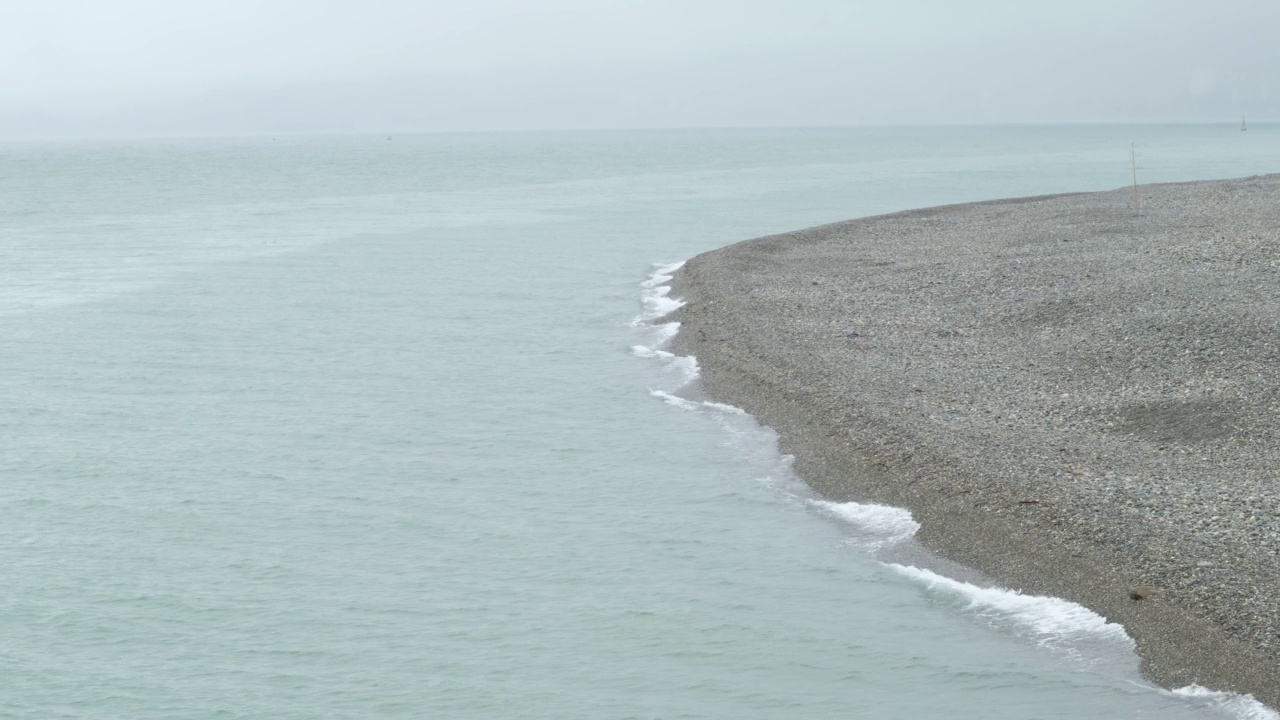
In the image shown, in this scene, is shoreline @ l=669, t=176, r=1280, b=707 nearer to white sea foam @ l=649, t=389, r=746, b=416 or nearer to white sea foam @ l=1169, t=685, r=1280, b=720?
white sea foam @ l=1169, t=685, r=1280, b=720

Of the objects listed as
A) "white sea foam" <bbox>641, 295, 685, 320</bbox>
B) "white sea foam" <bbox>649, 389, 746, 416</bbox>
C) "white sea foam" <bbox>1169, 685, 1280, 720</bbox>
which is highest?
"white sea foam" <bbox>641, 295, 685, 320</bbox>

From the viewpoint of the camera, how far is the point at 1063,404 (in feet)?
70.1

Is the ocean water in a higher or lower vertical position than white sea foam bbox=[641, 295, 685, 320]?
lower

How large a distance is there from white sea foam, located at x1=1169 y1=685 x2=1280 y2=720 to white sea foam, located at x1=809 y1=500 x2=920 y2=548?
16.8ft

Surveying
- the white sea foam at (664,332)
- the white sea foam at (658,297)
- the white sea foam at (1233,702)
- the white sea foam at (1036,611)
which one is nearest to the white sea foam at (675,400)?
the white sea foam at (664,332)

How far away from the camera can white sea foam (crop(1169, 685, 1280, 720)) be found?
11805 mm

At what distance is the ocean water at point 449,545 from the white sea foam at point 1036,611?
36 mm

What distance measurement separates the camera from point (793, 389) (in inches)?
966

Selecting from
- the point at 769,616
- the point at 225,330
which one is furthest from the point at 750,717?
the point at 225,330

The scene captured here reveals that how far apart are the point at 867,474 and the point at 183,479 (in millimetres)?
11200

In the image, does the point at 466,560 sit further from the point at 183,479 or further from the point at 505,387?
the point at 505,387

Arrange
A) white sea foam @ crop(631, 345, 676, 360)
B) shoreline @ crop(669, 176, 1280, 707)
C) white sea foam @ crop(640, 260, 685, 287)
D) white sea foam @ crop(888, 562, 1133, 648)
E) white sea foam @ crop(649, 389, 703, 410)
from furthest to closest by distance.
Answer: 1. white sea foam @ crop(640, 260, 685, 287)
2. white sea foam @ crop(631, 345, 676, 360)
3. white sea foam @ crop(649, 389, 703, 410)
4. shoreline @ crop(669, 176, 1280, 707)
5. white sea foam @ crop(888, 562, 1133, 648)

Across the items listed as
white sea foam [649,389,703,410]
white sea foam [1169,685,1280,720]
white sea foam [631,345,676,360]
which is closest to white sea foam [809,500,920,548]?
white sea foam [1169,685,1280,720]

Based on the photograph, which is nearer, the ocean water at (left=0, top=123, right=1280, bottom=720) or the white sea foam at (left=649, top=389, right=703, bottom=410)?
the ocean water at (left=0, top=123, right=1280, bottom=720)
